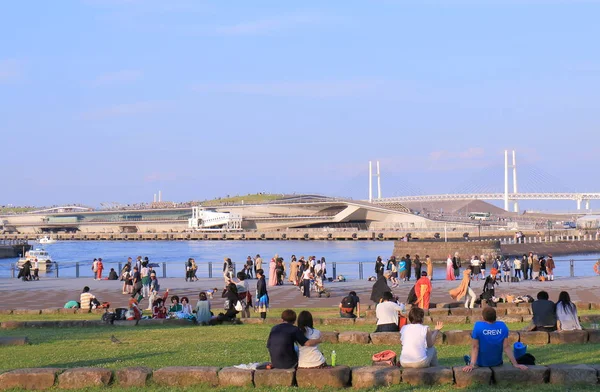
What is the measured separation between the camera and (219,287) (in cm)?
2800

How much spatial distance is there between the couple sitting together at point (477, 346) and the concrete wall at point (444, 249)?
42.9 metres

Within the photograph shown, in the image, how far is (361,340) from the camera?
1180 centimetres

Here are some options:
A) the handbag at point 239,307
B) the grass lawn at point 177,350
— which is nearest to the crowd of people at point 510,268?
the handbag at point 239,307

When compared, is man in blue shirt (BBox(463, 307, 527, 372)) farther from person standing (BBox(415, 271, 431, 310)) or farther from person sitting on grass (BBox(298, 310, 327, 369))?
person standing (BBox(415, 271, 431, 310))

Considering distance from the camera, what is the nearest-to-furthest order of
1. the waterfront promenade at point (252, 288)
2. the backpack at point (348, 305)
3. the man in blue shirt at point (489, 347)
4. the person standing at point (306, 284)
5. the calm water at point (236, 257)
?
1. the man in blue shirt at point (489, 347)
2. the backpack at point (348, 305)
3. the waterfront promenade at point (252, 288)
4. the person standing at point (306, 284)
5. the calm water at point (236, 257)

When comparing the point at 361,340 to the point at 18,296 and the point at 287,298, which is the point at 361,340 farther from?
the point at 18,296

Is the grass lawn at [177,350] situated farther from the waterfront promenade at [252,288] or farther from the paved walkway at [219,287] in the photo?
the paved walkway at [219,287]

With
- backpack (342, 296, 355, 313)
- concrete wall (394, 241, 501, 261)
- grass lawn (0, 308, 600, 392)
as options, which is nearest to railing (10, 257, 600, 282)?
concrete wall (394, 241, 501, 261)

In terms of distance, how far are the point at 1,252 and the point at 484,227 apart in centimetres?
5635

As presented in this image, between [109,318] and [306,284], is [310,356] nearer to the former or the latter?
[109,318]

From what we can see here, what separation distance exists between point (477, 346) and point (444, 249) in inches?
1742

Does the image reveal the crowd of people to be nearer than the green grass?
No

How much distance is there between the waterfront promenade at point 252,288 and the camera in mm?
23000

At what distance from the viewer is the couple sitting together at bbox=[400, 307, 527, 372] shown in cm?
857
